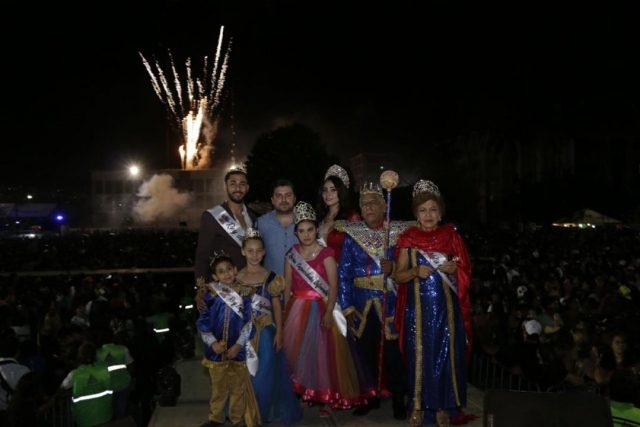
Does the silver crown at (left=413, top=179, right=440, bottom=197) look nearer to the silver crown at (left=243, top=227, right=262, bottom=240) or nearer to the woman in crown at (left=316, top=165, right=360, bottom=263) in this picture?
the woman in crown at (left=316, top=165, right=360, bottom=263)

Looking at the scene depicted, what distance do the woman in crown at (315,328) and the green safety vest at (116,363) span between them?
2.40 metres

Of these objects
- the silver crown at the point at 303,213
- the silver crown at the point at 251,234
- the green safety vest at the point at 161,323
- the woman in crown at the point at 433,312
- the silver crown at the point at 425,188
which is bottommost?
the green safety vest at the point at 161,323

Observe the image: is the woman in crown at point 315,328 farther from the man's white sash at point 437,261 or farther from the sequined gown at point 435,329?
the man's white sash at point 437,261

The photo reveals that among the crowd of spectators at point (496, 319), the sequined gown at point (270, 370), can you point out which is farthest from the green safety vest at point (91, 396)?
the sequined gown at point (270, 370)

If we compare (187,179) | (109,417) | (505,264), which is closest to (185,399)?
(109,417)

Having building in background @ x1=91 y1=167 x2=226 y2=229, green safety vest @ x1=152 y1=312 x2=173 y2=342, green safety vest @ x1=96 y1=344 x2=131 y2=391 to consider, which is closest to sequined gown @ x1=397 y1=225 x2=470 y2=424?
green safety vest @ x1=96 y1=344 x2=131 y2=391

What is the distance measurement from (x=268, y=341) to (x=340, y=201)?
5.17 ft

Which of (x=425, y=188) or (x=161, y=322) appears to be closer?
(x=425, y=188)

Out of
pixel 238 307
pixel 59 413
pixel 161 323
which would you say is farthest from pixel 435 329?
pixel 161 323

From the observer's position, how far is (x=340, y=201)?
661 cm

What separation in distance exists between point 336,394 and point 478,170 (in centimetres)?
5753

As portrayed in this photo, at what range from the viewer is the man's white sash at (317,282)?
6.06 m

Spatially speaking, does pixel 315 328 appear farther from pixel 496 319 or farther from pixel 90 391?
pixel 496 319

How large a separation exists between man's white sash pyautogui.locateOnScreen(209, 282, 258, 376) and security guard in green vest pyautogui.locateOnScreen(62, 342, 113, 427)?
1730 mm
